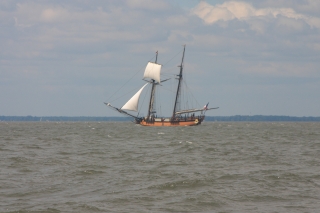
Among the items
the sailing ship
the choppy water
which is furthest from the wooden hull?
the choppy water

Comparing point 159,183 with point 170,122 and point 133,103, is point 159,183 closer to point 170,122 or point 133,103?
point 170,122

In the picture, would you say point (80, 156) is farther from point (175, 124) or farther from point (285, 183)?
point (175, 124)

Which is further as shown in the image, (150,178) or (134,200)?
(150,178)

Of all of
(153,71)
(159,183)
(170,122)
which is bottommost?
(159,183)

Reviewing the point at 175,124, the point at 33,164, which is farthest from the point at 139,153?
the point at 175,124

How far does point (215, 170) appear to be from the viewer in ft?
83.9

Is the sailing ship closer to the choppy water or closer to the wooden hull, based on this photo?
the wooden hull

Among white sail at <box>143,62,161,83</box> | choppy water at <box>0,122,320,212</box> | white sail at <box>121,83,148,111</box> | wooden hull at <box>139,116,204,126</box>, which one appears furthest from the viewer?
white sail at <box>143,62,161,83</box>

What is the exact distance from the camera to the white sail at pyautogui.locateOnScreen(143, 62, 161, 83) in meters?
113

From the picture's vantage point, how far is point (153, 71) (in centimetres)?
11362

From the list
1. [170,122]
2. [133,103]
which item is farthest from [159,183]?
[133,103]

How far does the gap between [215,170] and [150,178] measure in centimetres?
389

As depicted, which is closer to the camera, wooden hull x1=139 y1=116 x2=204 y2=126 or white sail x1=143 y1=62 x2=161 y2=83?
wooden hull x1=139 y1=116 x2=204 y2=126

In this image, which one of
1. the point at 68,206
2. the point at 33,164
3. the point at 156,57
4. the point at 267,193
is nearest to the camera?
the point at 68,206
